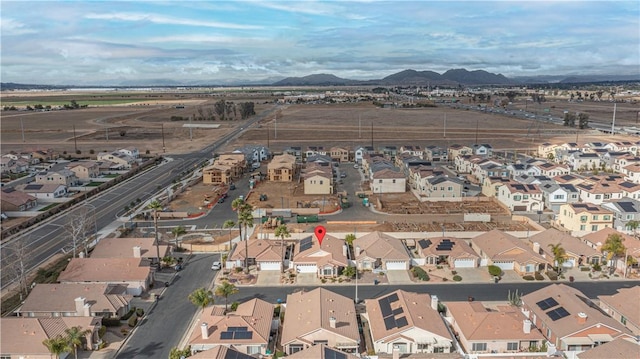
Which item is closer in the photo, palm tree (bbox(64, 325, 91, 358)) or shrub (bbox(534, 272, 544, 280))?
palm tree (bbox(64, 325, 91, 358))

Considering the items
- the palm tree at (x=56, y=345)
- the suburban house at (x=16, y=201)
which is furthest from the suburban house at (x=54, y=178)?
the palm tree at (x=56, y=345)

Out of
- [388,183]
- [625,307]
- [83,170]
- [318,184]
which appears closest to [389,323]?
[625,307]

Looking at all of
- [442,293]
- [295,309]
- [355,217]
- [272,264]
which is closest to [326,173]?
[355,217]

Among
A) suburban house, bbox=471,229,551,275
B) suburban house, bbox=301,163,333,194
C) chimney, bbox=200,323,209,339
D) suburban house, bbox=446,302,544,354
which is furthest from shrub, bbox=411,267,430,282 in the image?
suburban house, bbox=301,163,333,194

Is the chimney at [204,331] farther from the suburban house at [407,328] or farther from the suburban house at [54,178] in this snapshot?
the suburban house at [54,178]

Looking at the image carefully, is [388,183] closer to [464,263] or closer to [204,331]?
[464,263]

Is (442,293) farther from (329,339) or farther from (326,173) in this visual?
(326,173)

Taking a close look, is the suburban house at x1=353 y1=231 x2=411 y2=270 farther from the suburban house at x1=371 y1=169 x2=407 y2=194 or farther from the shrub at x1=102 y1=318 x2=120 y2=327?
the suburban house at x1=371 y1=169 x2=407 y2=194
